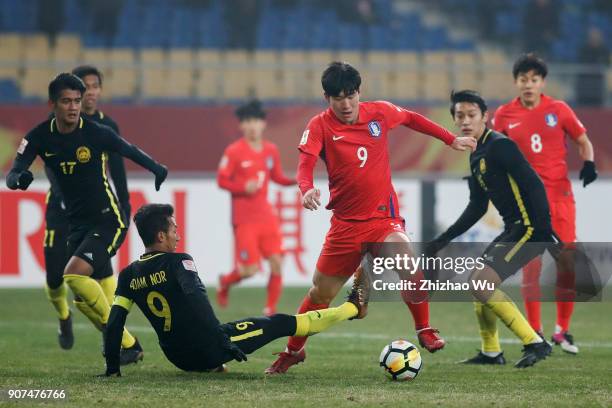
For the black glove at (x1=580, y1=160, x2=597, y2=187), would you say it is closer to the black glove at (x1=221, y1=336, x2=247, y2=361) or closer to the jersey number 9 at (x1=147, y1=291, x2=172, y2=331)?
the black glove at (x1=221, y1=336, x2=247, y2=361)

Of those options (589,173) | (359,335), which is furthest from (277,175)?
(589,173)

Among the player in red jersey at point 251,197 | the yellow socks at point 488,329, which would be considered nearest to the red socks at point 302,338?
the yellow socks at point 488,329

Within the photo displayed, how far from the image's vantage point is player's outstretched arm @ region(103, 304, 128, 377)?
22.4ft

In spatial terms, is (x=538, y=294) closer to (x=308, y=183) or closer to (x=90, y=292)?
(x=308, y=183)

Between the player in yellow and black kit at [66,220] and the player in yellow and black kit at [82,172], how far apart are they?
0.62 metres

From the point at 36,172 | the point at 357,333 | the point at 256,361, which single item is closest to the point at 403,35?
the point at 36,172

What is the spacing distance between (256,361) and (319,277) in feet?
3.78

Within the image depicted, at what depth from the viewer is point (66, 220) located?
9062 mm

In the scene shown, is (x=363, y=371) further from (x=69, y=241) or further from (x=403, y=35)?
(x=403, y=35)

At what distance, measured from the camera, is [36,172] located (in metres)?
15.8

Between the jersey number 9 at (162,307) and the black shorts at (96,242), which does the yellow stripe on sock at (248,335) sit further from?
the black shorts at (96,242)

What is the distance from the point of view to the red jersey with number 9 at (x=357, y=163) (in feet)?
24.3

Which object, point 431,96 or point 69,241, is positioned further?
point 431,96

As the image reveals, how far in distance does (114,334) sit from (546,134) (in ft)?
15.1
